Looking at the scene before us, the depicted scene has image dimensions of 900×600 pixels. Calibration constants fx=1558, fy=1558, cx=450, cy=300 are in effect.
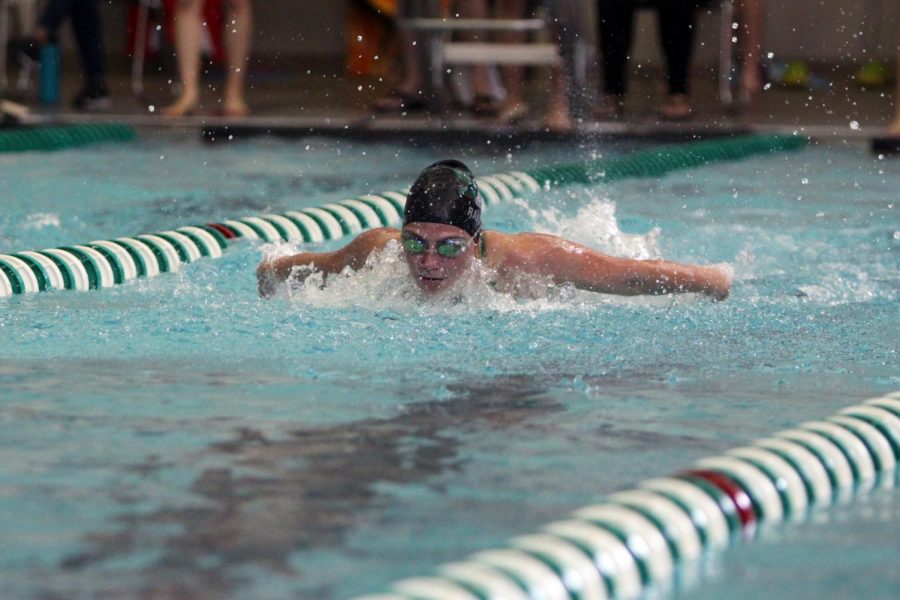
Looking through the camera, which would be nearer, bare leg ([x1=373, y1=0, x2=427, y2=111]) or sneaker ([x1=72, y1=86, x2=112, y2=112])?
bare leg ([x1=373, y1=0, x2=427, y2=111])

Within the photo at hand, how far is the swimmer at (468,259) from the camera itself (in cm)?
419

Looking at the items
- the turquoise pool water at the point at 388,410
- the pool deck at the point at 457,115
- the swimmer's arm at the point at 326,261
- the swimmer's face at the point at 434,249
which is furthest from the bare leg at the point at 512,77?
the swimmer's face at the point at 434,249

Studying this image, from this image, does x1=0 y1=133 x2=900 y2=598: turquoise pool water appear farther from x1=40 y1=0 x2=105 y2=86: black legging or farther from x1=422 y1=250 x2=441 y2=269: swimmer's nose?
x1=40 y1=0 x2=105 y2=86: black legging

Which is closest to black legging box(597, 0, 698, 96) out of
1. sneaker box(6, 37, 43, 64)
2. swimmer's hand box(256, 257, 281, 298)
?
sneaker box(6, 37, 43, 64)

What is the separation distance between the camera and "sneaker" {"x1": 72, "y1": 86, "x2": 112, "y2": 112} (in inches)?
384

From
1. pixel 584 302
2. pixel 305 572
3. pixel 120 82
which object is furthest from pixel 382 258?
pixel 120 82

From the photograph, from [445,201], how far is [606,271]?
1.68 ft

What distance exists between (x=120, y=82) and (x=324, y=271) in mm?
7895

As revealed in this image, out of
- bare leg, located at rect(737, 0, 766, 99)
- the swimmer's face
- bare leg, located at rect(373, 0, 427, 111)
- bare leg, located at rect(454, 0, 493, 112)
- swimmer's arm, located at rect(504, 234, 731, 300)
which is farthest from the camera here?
bare leg, located at rect(737, 0, 766, 99)

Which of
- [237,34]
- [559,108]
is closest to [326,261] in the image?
[559,108]

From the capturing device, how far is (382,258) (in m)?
4.47

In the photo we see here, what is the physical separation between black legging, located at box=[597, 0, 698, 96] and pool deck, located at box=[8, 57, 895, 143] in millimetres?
211

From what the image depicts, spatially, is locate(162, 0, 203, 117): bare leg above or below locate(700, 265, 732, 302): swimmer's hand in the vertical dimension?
above

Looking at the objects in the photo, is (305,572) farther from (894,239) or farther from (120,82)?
(120,82)
